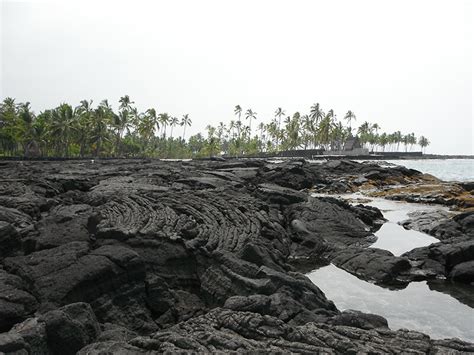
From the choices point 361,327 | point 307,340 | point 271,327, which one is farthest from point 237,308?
point 361,327

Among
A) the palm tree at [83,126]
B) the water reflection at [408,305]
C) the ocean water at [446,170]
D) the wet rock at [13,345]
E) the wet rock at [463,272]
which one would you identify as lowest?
the water reflection at [408,305]

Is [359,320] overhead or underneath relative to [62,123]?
underneath

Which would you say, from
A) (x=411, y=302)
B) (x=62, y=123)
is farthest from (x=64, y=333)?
(x=62, y=123)

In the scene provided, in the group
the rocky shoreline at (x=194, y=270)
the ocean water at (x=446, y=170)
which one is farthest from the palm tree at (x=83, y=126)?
the ocean water at (x=446, y=170)

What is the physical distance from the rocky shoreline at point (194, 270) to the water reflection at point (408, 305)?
0.88 meters

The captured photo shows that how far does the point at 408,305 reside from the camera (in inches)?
429

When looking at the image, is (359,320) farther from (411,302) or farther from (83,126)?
(83,126)

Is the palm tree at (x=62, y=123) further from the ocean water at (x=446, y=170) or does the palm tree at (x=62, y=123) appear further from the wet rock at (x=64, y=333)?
the wet rock at (x=64, y=333)

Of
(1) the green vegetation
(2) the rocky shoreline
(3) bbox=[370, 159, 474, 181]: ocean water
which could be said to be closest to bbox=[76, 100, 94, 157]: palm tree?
(1) the green vegetation

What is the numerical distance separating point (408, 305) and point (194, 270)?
675cm

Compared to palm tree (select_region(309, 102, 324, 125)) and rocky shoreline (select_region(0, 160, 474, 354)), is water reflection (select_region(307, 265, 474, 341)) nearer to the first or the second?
rocky shoreline (select_region(0, 160, 474, 354))

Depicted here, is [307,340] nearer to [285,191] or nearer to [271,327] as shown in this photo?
[271,327]

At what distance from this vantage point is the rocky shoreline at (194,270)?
682 cm

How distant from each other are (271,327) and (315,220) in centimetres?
1366
